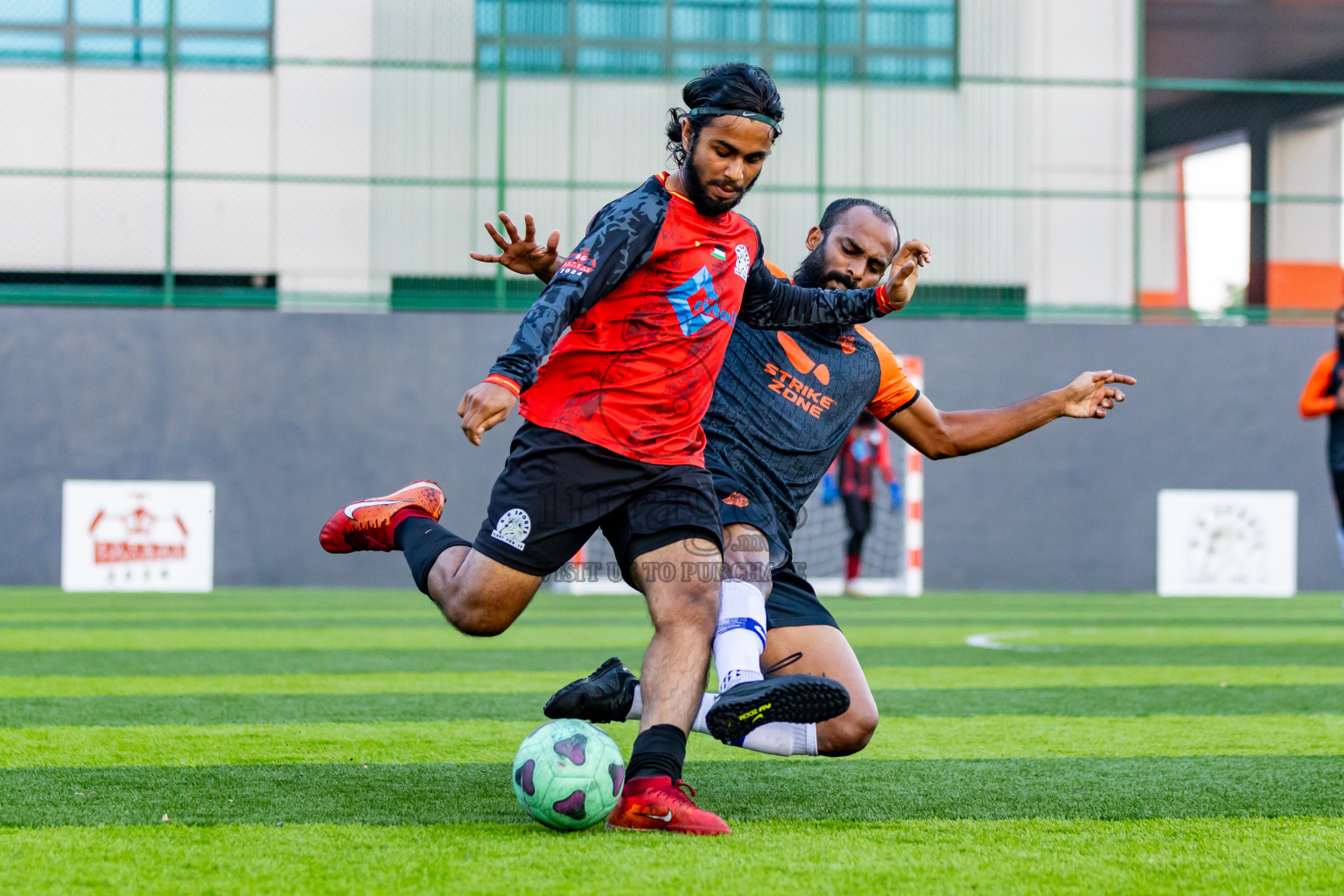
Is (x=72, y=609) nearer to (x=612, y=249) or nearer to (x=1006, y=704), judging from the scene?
(x=1006, y=704)

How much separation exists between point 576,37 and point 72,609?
8.94 meters

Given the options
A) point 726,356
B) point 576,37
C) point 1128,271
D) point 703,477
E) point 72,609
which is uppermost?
point 576,37

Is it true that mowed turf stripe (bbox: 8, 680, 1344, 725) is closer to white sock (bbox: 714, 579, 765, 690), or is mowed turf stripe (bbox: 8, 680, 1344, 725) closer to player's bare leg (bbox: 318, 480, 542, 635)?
player's bare leg (bbox: 318, 480, 542, 635)

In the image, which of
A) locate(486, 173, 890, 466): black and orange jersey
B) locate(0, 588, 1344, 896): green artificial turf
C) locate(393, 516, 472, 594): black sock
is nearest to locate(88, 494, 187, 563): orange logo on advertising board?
locate(0, 588, 1344, 896): green artificial turf

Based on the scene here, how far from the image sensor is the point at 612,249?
3.42 metres

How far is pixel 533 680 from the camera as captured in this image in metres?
7.02

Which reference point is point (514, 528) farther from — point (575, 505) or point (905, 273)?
point (905, 273)

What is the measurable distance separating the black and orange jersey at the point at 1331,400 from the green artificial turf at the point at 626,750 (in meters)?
2.28

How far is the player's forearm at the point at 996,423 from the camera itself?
14.4 ft

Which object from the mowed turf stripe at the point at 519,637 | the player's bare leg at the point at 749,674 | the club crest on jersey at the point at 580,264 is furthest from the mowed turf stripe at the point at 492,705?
the club crest on jersey at the point at 580,264

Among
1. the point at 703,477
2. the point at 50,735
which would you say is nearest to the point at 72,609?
the point at 50,735

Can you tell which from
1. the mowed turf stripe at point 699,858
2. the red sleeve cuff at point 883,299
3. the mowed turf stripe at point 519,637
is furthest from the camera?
the mowed turf stripe at point 519,637

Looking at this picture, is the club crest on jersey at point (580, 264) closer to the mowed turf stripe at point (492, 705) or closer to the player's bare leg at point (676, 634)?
the player's bare leg at point (676, 634)

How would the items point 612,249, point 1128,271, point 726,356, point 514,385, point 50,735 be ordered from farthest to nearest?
1. point 1128,271
2. point 50,735
3. point 726,356
4. point 612,249
5. point 514,385
